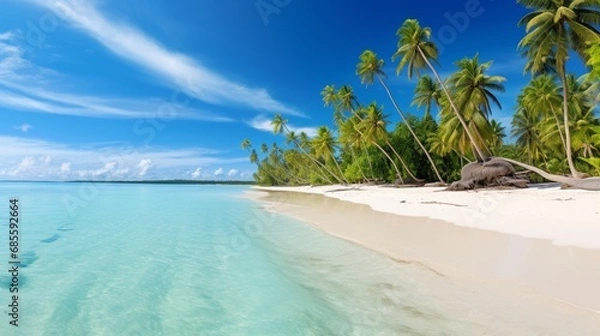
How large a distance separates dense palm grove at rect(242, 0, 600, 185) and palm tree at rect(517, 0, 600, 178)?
4cm

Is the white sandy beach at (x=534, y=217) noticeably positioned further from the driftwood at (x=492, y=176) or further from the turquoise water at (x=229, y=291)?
the driftwood at (x=492, y=176)

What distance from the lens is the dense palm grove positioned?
682 inches

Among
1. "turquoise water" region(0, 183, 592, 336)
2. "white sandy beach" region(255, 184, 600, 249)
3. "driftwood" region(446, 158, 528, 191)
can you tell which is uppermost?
"driftwood" region(446, 158, 528, 191)

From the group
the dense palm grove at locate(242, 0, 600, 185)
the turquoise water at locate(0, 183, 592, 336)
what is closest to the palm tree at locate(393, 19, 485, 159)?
the dense palm grove at locate(242, 0, 600, 185)

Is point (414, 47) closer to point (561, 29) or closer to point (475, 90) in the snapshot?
point (475, 90)

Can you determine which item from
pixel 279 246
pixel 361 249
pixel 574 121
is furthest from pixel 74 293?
pixel 574 121

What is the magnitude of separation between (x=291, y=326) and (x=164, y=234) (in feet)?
28.1

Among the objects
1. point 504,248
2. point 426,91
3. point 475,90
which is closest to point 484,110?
point 475,90

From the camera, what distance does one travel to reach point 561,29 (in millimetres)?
17219

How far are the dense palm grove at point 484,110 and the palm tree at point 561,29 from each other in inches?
1.8

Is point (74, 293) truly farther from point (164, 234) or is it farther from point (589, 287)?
point (589, 287)

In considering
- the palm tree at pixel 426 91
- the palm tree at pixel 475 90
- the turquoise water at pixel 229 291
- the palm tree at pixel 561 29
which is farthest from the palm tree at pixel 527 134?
the turquoise water at pixel 229 291

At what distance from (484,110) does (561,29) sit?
25.8 feet

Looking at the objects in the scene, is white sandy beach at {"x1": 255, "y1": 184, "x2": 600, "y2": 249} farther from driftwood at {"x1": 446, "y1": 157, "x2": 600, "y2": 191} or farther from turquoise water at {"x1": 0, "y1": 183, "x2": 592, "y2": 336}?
driftwood at {"x1": 446, "y1": 157, "x2": 600, "y2": 191}
